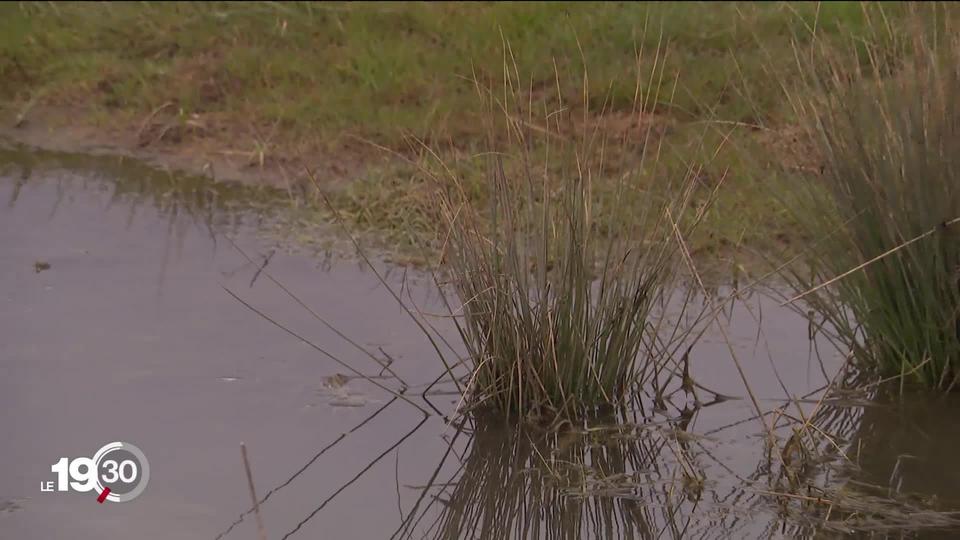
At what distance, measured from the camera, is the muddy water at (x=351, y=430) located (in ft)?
9.70

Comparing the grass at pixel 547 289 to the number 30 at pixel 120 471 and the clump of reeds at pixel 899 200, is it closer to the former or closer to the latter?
the clump of reeds at pixel 899 200

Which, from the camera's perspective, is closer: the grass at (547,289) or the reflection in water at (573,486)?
the reflection in water at (573,486)

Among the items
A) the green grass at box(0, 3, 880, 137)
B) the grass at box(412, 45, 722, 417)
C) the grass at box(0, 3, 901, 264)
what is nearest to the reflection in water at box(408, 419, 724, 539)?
the grass at box(412, 45, 722, 417)

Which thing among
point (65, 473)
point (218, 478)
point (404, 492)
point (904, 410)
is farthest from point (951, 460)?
point (65, 473)

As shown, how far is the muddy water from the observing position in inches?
116

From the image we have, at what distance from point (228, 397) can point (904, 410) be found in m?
1.74

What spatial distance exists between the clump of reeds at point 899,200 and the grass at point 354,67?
4.63ft

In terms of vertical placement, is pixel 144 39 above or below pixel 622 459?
above

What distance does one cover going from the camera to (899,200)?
11.7 feet

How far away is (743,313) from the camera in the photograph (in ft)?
14.1

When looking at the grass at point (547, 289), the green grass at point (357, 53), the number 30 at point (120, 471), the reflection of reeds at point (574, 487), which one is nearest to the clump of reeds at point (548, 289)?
the grass at point (547, 289)

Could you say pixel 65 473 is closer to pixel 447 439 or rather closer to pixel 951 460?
pixel 447 439

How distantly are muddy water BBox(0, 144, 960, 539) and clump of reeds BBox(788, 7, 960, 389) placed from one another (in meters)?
0.19

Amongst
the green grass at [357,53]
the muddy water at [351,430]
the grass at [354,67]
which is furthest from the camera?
the green grass at [357,53]
